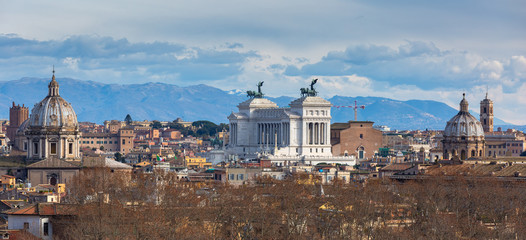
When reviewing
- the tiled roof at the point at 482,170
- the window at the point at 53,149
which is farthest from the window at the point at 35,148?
the tiled roof at the point at 482,170

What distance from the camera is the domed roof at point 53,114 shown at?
435 ft

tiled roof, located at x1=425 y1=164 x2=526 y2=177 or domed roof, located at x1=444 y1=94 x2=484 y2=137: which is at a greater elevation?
domed roof, located at x1=444 y1=94 x2=484 y2=137

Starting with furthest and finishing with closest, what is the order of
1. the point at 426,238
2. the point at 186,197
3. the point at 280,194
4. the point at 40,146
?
the point at 40,146
the point at 280,194
the point at 186,197
the point at 426,238

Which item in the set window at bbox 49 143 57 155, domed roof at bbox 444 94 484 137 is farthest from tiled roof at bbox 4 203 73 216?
domed roof at bbox 444 94 484 137

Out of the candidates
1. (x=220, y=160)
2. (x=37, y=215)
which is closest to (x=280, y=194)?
(x=37, y=215)

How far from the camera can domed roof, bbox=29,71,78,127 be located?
13262 cm

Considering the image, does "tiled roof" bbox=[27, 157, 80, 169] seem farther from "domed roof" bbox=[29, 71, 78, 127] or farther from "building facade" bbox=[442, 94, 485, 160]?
"building facade" bbox=[442, 94, 485, 160]

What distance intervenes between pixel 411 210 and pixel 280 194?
31.2ft

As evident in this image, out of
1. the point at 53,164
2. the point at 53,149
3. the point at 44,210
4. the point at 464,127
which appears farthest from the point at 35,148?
the point at 44,210

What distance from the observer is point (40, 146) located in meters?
133

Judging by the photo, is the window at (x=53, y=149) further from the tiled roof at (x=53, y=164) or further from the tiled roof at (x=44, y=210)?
the tiled roof at (x=44, y=210)

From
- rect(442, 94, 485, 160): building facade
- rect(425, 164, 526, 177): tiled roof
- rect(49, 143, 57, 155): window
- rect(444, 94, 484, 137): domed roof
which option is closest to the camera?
rect(425, 164, 526, 177): tiled roof

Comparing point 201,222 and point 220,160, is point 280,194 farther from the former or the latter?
point 220,160

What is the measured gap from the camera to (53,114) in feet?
436
